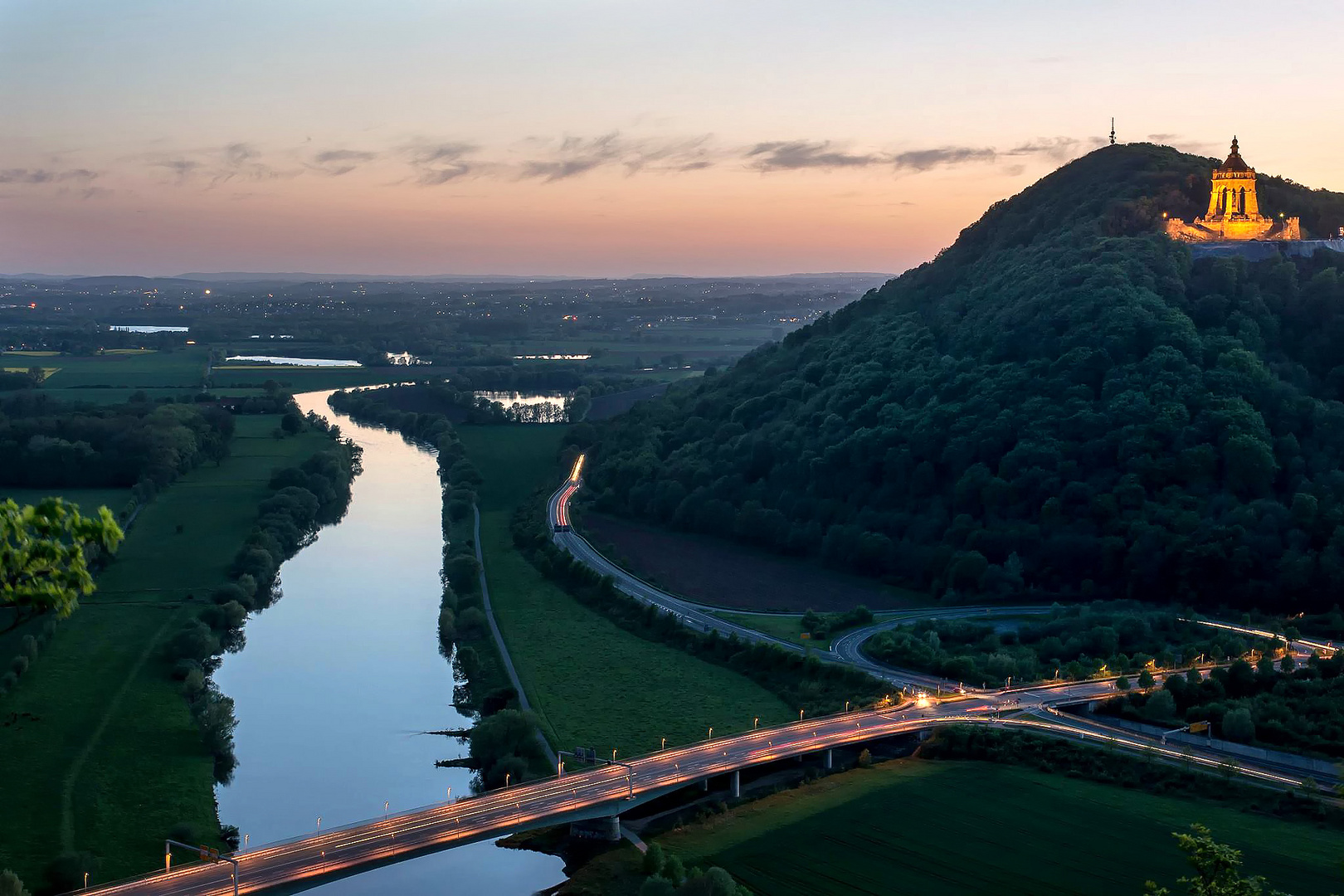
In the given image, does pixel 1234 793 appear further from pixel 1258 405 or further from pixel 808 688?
pixel 1258 405

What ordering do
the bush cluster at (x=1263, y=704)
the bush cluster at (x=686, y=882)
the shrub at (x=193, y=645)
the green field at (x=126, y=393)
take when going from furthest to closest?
the green field at (x=126, y=393) < the shrub at (x=193, y=645) < the bush cluster at (x=1263, y=704) < the bush cluster at (x=686, y=882)

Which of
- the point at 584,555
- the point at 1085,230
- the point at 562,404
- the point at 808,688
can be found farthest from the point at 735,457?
the point at 562,404

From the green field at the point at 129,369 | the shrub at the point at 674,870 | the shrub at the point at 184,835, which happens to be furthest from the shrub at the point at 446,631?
the green field at the point at 129,369

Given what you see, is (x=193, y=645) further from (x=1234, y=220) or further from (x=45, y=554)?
(x=1234, y=220)

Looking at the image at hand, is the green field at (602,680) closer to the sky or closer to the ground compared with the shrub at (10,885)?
closer to the ground

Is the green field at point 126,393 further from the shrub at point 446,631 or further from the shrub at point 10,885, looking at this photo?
the shrub at point 10,885

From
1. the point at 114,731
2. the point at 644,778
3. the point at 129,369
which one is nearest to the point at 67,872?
the point at 114,731
